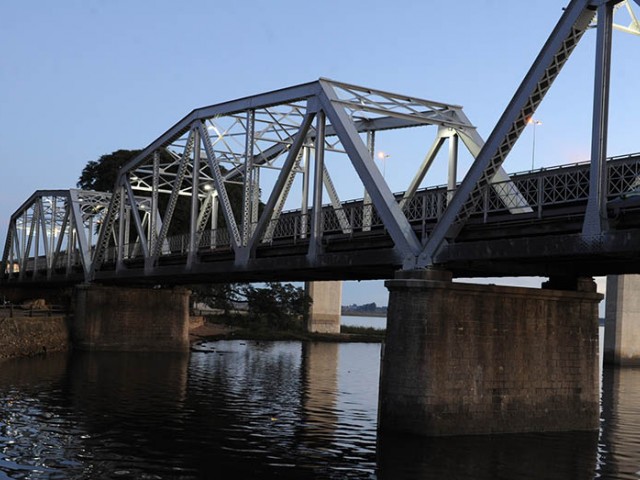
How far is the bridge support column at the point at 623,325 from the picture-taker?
222ft

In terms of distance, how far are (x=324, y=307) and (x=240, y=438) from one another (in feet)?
245

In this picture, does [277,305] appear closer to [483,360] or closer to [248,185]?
[248,185]

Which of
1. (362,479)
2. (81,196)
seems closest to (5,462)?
(362,479)

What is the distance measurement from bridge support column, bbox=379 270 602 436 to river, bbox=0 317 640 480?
2.45ft

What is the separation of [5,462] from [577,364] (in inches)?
670

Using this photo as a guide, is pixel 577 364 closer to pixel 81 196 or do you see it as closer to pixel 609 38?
pixel 609 38

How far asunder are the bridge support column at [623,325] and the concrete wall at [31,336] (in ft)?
128

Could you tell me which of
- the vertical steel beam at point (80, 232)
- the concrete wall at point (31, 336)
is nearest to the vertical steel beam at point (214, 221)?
the vertical steel beam at point (80, 232)

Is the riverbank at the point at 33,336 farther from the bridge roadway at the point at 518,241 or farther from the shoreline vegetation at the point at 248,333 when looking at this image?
the bridge roadway at the point at 518,241

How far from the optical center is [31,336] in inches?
2083

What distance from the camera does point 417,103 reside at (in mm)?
34094

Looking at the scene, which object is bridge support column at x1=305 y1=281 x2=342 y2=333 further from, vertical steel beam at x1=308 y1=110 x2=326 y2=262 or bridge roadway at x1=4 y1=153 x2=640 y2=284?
vertical steel beam at x1=308 y1=110 x2=326 y2=262

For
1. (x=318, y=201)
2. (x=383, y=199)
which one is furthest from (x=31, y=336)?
(x=383, y=199)

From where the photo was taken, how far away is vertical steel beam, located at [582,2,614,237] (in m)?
21.0
